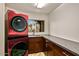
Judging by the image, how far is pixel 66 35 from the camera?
9.31 feet

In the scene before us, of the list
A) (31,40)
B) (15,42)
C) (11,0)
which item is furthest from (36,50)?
(11,0)

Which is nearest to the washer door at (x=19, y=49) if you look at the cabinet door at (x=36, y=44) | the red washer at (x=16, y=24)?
the red washer at (x=16, y=24)

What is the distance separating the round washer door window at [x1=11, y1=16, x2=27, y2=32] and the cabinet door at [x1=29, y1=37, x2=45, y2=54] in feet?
6.93

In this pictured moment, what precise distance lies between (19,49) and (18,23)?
484 mm

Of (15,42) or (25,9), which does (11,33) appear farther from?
(25,9)

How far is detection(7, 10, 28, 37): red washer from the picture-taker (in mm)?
1692

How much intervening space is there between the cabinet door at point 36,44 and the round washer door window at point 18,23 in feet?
6.93

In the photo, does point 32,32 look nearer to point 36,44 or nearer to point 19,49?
point 36,44

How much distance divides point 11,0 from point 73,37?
1.90 m

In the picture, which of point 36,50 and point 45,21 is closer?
point 36,50

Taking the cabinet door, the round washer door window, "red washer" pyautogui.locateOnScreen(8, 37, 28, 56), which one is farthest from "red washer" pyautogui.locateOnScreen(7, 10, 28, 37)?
the cabinet door

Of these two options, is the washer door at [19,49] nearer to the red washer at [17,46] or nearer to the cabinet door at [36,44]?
the red washer at [17,46]

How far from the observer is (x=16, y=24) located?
1.76 meters

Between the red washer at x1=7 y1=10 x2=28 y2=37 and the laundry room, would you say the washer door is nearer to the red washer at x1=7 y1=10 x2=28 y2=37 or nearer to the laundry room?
the laundry room
